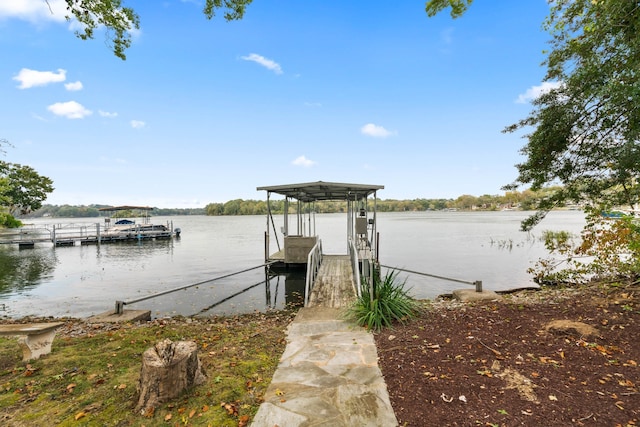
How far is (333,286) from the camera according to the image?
8148 millimetres

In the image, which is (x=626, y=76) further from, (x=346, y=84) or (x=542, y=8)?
(x=346, y=84)

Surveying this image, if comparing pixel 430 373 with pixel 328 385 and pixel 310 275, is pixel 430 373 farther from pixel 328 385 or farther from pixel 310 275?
pixel 310 275

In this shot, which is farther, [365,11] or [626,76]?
[365,11]

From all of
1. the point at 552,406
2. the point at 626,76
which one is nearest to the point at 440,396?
the point at 552,406

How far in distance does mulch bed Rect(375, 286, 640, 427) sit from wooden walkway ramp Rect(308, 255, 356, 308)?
7.55 feet

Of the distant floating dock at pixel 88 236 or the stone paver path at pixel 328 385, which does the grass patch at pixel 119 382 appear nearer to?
the stone paver path at pixel 328 385

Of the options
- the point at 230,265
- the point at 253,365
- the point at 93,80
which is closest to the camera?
the point at 253,365

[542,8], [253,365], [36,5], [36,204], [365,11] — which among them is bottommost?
[253,365]

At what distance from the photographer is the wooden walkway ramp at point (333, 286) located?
264 inches

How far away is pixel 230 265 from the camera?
54.5ft

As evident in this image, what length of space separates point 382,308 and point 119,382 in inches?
141

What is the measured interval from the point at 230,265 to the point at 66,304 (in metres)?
7.73

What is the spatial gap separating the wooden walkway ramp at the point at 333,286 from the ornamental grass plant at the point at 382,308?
1177 millimetres

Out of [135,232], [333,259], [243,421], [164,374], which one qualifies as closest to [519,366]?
[243,421]
